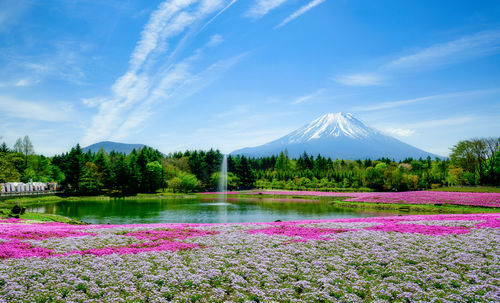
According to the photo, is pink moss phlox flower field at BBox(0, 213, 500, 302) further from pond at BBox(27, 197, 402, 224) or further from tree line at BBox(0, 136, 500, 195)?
tree line at BBox(0, 136, 500, 195)

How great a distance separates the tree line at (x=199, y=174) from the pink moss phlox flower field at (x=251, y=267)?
5742 cm

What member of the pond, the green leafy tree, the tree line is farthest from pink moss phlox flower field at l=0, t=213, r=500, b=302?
the green leafy tree

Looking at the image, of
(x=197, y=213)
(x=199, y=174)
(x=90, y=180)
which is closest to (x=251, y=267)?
(x=197, y=213)

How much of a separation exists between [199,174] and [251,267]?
9361 cm

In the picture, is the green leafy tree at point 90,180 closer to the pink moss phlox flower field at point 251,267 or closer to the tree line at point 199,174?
the tree line at point 199,174

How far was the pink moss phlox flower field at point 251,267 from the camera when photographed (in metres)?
9.72

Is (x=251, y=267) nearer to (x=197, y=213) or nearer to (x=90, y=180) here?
(x=197, y=213)

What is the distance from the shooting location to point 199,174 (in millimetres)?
104125

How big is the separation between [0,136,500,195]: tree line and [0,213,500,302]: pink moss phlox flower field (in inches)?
2261

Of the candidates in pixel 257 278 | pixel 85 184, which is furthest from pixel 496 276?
pixel 85 184

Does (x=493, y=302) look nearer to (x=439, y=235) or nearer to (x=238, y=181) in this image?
(x=439, y=235)

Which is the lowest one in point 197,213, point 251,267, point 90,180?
point 197,213

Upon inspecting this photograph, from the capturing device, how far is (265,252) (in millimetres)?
14508

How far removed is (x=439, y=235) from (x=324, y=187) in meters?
78.0
